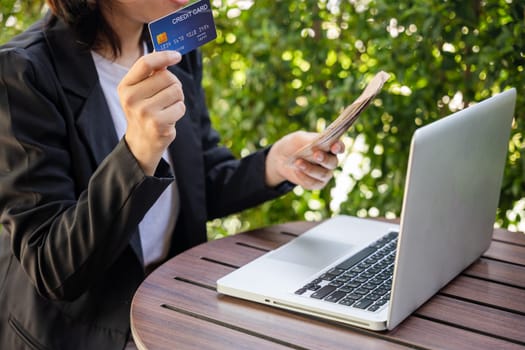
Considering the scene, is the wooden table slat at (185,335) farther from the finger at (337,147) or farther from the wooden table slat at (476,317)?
the finger at (337,147)

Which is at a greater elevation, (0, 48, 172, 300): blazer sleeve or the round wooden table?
(0, 48, 172, 300): blazer sleeve

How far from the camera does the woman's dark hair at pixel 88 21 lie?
5.11 ft

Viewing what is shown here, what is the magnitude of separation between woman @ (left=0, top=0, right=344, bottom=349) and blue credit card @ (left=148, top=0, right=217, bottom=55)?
0.13ft

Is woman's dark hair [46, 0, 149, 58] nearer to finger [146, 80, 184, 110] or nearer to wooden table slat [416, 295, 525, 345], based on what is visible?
finger [146, 80, 184, 110]

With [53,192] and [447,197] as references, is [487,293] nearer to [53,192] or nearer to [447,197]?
[447,197]

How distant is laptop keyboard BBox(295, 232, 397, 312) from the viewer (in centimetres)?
125

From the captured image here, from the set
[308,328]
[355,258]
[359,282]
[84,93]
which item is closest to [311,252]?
[355,258]

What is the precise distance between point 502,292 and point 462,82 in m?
0.97

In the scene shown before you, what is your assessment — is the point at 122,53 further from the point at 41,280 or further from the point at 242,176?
the point at 41,280

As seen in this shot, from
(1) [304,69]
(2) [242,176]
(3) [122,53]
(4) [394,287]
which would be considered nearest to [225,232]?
(1) [304,69]

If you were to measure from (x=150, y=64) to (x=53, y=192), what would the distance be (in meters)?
0.34

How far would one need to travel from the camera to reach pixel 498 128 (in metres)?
1.38

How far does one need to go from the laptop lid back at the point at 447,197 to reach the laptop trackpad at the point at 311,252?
0.73 ft

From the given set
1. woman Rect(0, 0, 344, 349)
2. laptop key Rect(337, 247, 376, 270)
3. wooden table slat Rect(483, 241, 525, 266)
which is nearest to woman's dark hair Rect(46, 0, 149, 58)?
woman Rect(0, 0, 344, 349)
